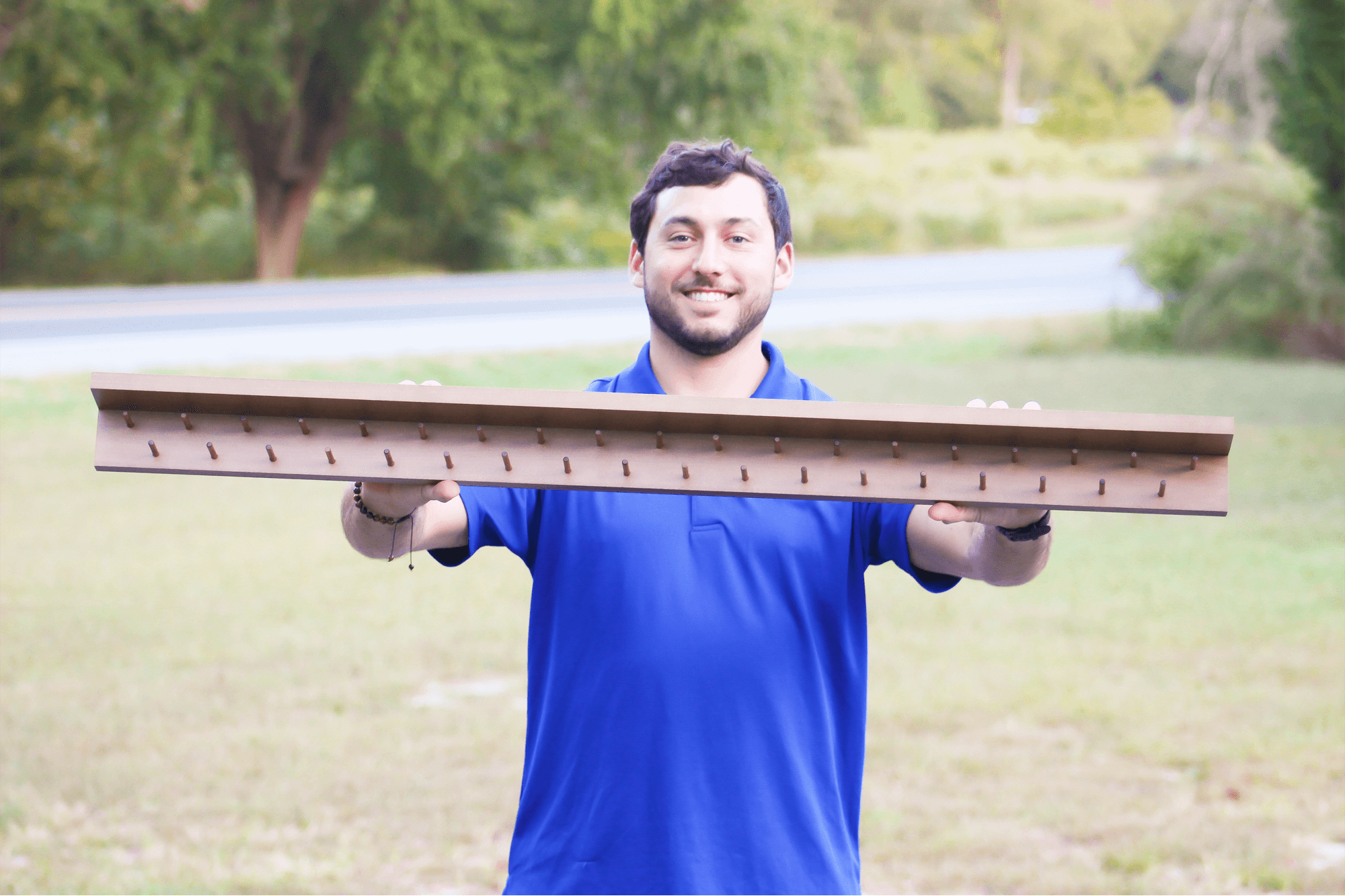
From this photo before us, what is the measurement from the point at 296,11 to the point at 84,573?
19864mm

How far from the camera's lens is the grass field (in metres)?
5.21

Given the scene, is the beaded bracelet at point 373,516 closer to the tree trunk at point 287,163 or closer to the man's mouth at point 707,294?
the man's mouth at point 707,294

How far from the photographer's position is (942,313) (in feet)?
85.0

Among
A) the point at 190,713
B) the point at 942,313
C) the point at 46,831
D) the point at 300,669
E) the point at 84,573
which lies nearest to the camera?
the point at 46,831

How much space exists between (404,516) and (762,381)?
709mm

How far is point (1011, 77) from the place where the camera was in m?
57.2

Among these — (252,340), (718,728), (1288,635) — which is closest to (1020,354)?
(252,340)

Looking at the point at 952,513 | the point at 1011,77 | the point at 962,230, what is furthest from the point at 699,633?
the point at 1011,77

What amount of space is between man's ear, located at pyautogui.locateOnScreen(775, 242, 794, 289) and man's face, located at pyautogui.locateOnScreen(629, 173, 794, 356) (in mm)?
77

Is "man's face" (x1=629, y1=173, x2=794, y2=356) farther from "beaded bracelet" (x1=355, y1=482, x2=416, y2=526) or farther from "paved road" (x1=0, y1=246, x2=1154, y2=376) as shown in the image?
"paved road" (x1=0, y1=246, x2=1154, y2=376)

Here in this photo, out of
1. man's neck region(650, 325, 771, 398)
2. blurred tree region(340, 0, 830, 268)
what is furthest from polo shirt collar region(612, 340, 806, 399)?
blurred tree region(340, 0, 830, 268)

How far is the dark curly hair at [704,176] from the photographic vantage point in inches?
96.6

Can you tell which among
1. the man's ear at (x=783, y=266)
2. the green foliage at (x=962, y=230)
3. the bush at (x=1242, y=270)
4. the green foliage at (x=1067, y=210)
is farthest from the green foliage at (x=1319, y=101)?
the green foliage at (x=1067, y=210)

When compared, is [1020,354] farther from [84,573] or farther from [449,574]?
[84,573]
